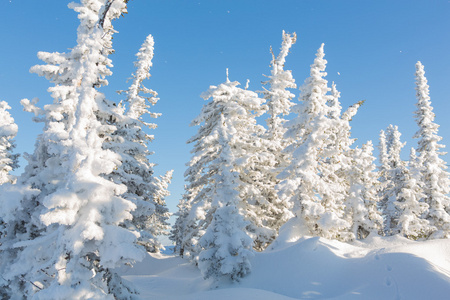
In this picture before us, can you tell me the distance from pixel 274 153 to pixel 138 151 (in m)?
11.5

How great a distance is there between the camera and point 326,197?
17.9 metres

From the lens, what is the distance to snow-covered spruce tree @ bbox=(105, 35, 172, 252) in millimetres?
12727

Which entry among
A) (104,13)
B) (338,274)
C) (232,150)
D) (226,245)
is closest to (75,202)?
(226,245)

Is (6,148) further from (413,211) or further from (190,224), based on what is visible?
(413,211)

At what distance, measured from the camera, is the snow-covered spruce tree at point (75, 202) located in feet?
25.1

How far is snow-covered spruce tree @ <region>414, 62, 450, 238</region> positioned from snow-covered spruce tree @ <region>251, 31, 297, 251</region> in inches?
516

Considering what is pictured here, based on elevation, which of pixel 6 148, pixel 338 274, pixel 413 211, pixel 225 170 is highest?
pixel 6 148

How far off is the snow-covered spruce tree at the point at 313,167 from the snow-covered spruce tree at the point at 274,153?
1.75 m

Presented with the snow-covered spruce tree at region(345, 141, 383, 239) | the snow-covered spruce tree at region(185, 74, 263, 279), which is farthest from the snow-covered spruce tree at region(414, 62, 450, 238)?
the snow-covered spruce tree at region(185, 74, 263, 279)

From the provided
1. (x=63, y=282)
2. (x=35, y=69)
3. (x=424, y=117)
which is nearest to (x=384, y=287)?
(x=63, y=282)

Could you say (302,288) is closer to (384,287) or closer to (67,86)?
(384,287)

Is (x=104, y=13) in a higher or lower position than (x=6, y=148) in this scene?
higher

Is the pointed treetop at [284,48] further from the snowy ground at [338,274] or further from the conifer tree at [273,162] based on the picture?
the snowy ground at [338,274]

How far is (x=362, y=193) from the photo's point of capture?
2720 cm
